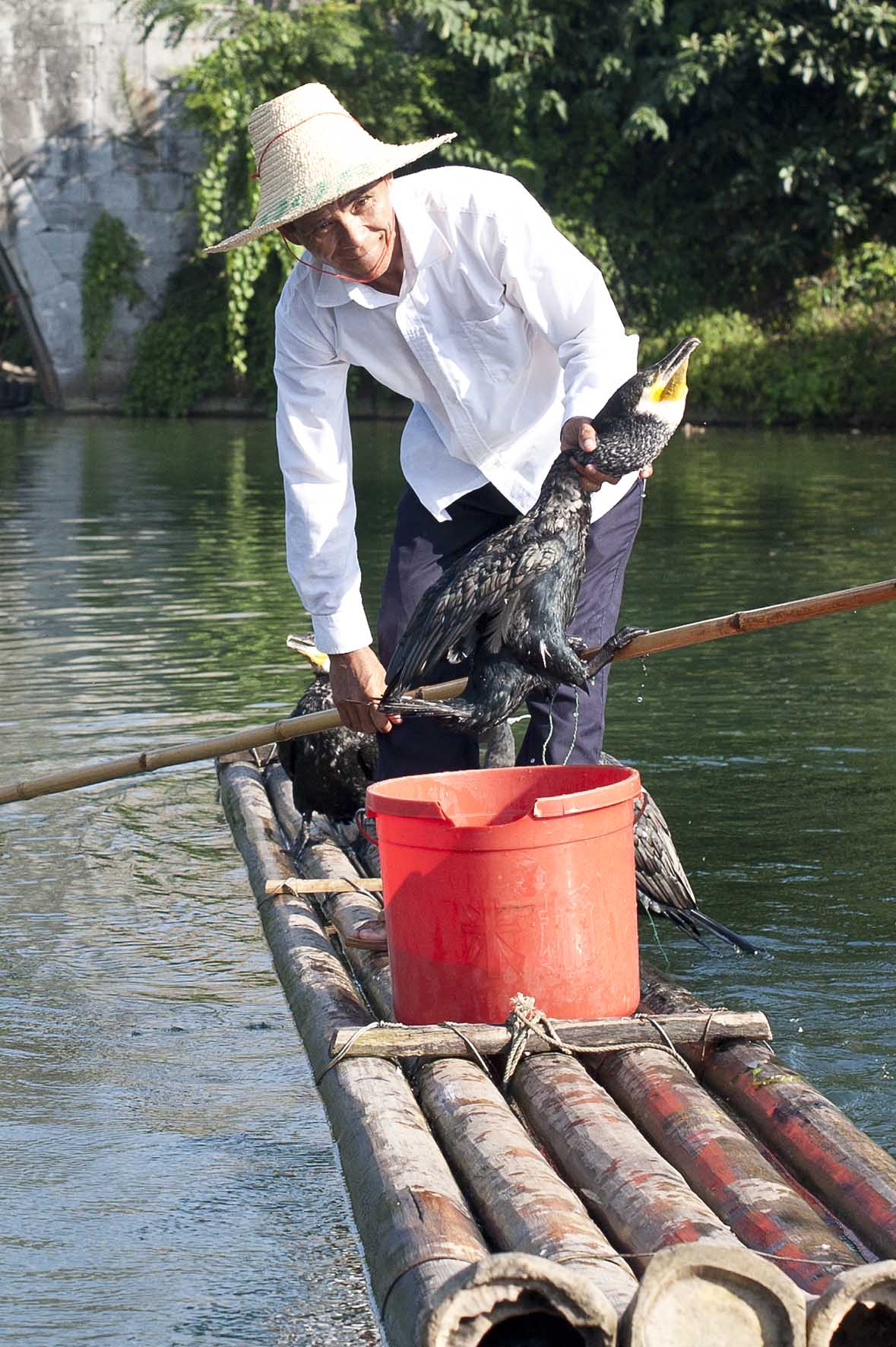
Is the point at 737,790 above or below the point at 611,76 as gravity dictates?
below

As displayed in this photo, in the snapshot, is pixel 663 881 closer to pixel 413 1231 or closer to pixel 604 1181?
pixel 604 1181

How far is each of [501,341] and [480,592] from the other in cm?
60

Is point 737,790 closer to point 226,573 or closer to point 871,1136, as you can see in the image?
point 871,1136

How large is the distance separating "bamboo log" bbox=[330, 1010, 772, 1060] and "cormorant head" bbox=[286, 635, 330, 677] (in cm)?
215

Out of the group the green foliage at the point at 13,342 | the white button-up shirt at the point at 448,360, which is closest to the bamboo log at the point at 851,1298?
the white button-up shirt at the point at 448,360

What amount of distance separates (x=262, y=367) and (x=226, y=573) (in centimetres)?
1590

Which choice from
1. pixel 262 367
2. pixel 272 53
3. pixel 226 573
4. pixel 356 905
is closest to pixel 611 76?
pixel 272 53

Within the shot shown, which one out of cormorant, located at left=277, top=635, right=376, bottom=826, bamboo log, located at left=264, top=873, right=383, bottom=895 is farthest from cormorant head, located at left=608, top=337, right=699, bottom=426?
cormorant, located at left=277, top=635, right=376, bottom=826

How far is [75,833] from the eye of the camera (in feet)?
18.9

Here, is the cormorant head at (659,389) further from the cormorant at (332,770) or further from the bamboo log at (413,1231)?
the cormorant at (332,770)

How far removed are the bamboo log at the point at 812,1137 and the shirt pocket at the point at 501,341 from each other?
153 cm

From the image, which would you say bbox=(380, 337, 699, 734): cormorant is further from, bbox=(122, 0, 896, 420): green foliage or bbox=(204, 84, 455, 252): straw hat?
bbox=(122, 0, 896, 420): green foliage

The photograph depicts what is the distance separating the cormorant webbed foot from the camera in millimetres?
3746

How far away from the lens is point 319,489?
13.4 ft
